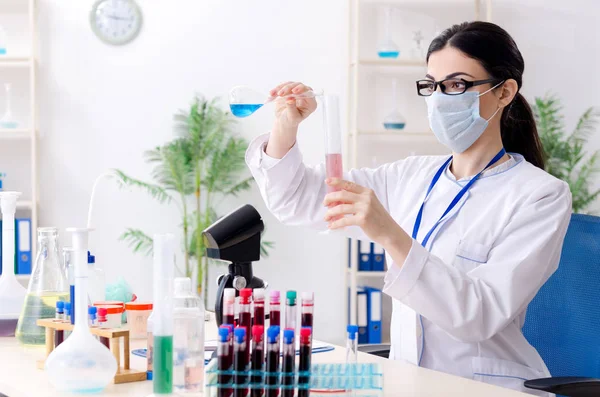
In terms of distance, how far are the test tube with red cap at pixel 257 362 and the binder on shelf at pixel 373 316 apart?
3413 millimetres

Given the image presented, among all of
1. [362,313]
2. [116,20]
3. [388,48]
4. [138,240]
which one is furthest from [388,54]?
[138,240]

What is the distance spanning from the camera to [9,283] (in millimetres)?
2061

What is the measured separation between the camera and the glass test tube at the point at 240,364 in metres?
1.25

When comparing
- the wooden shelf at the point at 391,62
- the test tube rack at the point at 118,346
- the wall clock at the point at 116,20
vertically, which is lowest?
the test tube rack at the point at 118,346

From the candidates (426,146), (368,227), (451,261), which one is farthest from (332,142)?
(426,146)

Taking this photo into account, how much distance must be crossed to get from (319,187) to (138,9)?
300 centimetres

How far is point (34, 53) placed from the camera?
14.9ft

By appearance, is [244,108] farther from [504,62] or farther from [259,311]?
[504,62]

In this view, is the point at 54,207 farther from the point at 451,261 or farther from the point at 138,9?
the point at 451,261

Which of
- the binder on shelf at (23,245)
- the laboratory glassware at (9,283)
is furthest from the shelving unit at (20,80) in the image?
the laboratory glassware at (9,283)

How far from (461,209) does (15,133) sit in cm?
329

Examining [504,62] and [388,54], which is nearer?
[504,62]

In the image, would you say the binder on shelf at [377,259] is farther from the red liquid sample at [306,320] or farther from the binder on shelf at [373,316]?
the red liquid sample at [306,320]

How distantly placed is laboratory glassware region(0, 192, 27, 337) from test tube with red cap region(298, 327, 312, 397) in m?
1.05
